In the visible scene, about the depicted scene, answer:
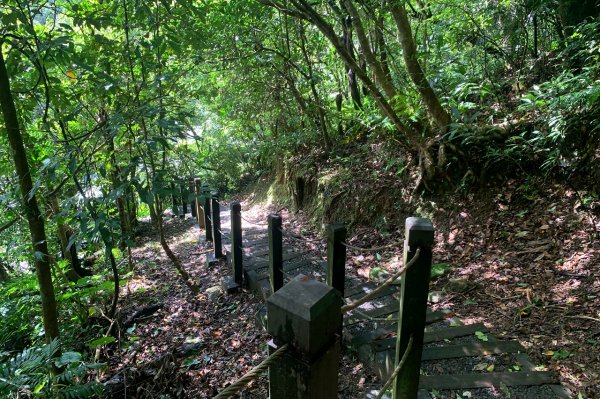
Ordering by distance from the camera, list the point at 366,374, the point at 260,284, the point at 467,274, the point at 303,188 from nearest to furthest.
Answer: the point at 366,374, the point at 467,274, the point at 260,284, the point at 303,188

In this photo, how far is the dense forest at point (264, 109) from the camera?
260 cm

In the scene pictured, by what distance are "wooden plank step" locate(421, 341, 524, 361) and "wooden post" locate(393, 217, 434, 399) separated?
2.54ft

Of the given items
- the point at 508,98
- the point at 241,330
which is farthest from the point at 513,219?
the point at 241,330

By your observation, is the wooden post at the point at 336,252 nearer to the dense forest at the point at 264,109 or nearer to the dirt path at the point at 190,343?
the dirt path at the point at 190,343

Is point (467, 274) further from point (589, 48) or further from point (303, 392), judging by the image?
point (589, 48)

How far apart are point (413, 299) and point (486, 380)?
1212 mm

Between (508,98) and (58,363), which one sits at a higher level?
(508,98)

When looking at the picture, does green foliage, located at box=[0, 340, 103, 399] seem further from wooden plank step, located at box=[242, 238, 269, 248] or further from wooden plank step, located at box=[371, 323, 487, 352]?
wooden plank step, located at box=[242, 238, 269, 248]

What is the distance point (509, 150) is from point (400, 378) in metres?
3.71

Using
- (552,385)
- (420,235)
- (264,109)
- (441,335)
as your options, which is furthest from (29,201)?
(264,109)

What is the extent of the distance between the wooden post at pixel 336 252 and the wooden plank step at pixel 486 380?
1037mm

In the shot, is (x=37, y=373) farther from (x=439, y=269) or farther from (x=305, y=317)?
(x=439, y=269)

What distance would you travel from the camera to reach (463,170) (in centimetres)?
520

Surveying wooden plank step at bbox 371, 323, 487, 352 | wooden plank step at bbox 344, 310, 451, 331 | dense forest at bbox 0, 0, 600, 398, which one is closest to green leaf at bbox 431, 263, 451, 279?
dense forest at bbox 0, 0, 600, 398
